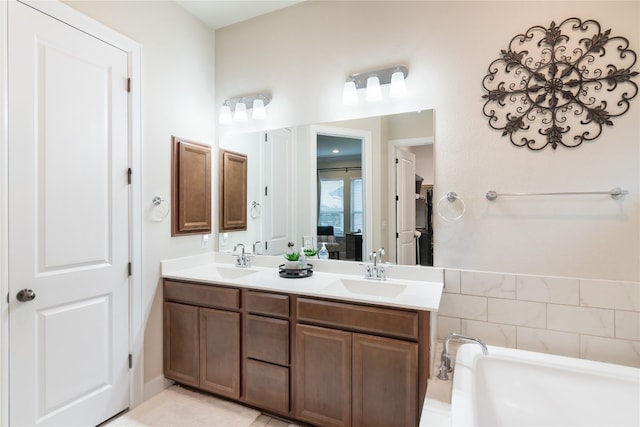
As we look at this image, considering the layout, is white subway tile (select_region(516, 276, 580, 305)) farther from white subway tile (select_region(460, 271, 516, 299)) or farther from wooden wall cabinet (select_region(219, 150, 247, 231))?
wooden wall cabinet (select_region(219, 150, 247, 231))

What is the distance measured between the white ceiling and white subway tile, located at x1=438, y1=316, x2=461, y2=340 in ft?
8.45

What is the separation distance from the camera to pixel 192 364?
2.22 m

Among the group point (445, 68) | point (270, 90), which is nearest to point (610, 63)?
point (445, 68)

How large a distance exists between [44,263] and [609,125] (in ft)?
10.3

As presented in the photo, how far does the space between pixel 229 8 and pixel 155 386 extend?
299 centimetres

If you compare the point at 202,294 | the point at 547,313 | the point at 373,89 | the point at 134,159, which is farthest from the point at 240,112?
the point at 547,313

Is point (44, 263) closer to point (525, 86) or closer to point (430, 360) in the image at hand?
point (430, 360)

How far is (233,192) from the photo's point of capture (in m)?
2.79

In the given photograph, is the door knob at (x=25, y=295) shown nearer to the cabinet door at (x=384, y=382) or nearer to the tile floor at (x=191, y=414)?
the tile floor at (x=191, y=414)

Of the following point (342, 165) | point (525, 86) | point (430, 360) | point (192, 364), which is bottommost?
point (192, 364)

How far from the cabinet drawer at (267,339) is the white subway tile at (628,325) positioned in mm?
1804

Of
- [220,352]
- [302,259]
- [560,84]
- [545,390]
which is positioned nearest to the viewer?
[545,390]

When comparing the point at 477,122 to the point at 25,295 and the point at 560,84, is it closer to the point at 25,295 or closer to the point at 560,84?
the point at 560,84

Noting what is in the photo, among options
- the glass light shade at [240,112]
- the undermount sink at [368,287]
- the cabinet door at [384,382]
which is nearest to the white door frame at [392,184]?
the undermount sink at [368,287]
